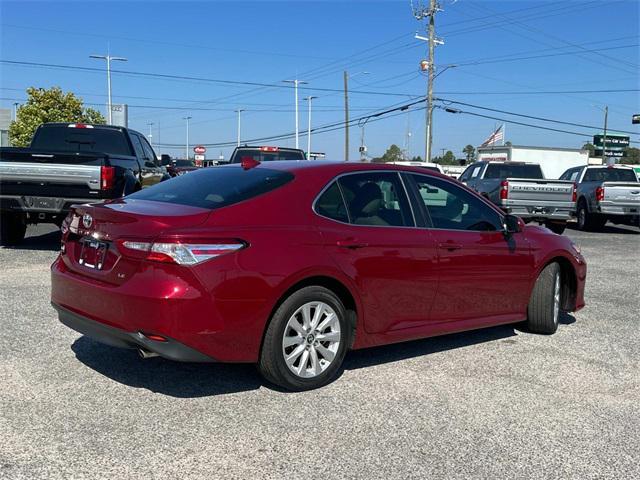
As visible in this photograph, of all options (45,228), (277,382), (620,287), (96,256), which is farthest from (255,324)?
(45,228)

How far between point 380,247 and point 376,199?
1.48ft

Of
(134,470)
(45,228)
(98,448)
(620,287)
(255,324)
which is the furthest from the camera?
(45,228)

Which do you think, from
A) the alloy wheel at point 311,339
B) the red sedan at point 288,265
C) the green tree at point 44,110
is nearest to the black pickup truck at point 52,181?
the red sedan at point 288,265

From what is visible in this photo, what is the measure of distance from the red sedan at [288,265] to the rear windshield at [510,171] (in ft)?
41.7

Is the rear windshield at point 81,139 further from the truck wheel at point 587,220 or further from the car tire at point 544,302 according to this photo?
the truck wheel at point 587,220

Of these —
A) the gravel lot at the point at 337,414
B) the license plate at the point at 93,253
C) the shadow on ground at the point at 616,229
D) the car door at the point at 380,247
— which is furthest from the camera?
the shadow on ground at the point at 616,229

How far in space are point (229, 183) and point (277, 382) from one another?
1.46m

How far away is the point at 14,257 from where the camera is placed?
9664mm

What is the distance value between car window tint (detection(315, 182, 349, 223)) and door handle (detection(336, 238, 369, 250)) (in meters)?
0.18

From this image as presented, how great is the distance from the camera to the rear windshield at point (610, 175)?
62.9 feet

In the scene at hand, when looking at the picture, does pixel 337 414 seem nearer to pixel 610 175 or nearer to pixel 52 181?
pixel 52 181

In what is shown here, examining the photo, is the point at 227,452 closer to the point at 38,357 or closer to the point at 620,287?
the point at 38,357

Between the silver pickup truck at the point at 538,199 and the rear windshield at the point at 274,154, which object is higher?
the rear windshield at the point at 274,154

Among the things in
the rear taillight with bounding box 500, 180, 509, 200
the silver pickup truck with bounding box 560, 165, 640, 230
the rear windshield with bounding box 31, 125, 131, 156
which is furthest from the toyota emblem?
the silver pickup truck with bounding box 560, 165, 640, 230
